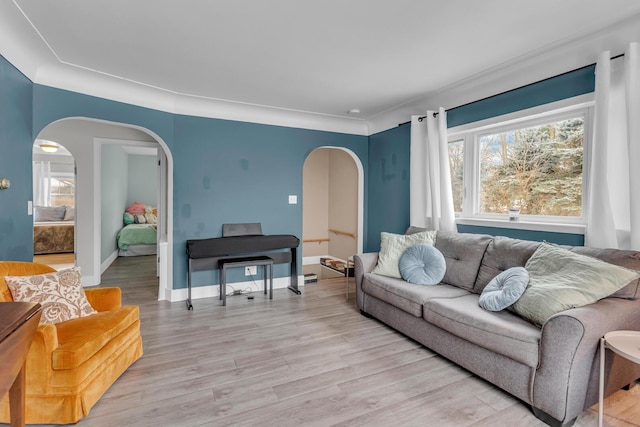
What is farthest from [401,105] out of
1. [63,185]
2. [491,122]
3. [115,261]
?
[63,185]

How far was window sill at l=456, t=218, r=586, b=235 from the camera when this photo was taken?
2518 mm

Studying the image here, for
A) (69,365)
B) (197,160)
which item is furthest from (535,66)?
(69,365)

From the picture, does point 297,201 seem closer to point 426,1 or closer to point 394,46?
point 394,46

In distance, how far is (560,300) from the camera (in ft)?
6.16

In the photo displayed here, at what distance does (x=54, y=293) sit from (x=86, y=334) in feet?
1.53

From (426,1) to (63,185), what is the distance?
978cm

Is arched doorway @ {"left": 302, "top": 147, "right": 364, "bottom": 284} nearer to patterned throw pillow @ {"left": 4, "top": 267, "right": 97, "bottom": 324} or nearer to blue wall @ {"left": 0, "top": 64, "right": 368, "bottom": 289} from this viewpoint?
blue wall @ {"left": 0, "top": 64, "right": 368, "bottom": 289}

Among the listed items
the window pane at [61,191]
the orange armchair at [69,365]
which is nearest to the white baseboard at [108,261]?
the window pane at [61,191]

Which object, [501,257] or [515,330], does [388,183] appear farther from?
[515,330]

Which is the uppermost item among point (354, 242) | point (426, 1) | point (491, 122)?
point (426, 1)

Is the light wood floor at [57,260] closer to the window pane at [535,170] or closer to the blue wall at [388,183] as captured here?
the blue wall at [388,183]

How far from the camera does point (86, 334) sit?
6.13ft

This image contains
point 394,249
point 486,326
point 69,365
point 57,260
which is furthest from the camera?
point 57,260

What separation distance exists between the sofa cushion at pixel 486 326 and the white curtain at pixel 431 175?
1.20 meters
